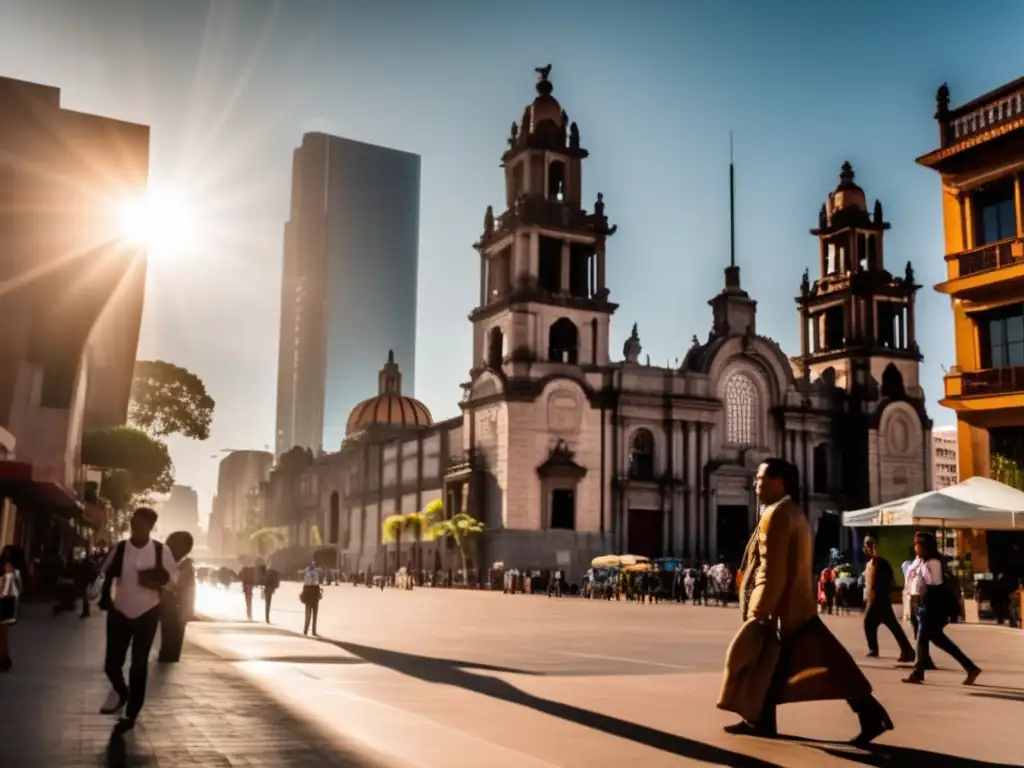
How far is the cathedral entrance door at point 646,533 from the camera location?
218ft

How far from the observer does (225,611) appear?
31.7 metres

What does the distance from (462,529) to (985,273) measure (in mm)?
37761

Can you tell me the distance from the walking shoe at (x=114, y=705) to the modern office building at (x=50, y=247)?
12971 mm

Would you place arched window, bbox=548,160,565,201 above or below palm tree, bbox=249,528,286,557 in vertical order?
above

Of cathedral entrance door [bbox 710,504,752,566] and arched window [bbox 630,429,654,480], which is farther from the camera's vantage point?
cathedral entrance door [bbox 710,504,752,566]

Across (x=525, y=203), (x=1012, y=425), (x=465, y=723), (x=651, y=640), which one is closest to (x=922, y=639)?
(x=465, y=723)

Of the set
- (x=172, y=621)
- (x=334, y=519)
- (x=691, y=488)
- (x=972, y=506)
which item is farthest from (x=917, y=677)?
(x=334, y=519)

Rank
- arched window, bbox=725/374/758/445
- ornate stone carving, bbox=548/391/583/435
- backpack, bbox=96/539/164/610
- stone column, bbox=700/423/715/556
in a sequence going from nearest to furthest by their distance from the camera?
backpack, bbox=96/539/164/610
ornate stone carving, bbox=548/391/583/435
stone column, bbox=700/423/715/556
arched window, bbox=725/374/758/445

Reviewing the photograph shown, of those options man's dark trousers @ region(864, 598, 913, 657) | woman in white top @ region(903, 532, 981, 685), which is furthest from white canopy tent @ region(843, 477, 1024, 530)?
woman in white top @ region(903, 532, 981, 685)

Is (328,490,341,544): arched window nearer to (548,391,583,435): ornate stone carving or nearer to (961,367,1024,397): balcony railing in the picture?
(548,391,583,435): ornate stone carving

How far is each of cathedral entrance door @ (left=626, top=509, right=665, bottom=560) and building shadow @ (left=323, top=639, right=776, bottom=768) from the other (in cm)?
4913

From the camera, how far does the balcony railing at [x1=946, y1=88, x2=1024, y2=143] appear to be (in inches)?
1164

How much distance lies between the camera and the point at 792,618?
7.80 meters

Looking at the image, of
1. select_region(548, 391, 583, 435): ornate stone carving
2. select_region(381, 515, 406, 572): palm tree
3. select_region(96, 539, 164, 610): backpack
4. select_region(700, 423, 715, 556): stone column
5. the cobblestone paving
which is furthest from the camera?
select_region(381, 515, 406, 572): palm tree
